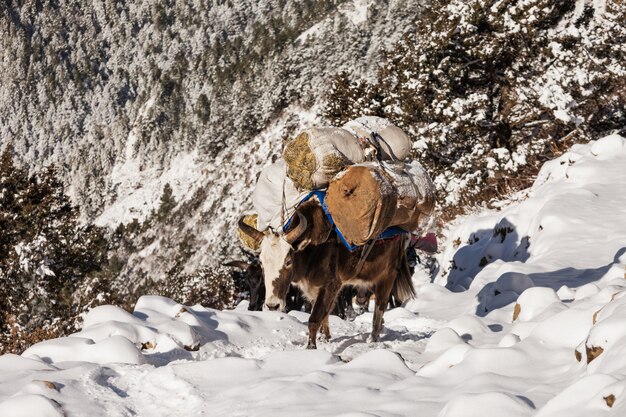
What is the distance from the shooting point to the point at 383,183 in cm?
655

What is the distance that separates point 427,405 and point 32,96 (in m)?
186

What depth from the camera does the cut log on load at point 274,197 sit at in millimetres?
6750

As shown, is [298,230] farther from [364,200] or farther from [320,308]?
[320,308]

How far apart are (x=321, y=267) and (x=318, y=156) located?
1.10 metres

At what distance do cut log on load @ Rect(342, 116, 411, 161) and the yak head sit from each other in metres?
0.94

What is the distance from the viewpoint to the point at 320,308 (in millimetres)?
6770

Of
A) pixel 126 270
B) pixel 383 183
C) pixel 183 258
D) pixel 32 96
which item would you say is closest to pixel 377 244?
pixel 383 183

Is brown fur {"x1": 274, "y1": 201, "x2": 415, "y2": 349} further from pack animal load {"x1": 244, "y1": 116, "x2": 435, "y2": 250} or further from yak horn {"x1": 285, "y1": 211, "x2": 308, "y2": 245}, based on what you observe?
pack animal load {"x1": 244, "y1": 116, "x2": 435, "y2": 250}

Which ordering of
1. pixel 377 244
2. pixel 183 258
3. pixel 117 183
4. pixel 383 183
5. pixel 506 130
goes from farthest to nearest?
pixel 117 183
pixel 183 258
pixel 506 130
pixel 377 244
pixel 383 183

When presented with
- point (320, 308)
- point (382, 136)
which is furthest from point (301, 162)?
point (320, 308)

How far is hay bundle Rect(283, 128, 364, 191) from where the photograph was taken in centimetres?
661

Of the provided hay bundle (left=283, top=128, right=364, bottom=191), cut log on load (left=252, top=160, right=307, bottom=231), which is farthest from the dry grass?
cut log on load (left=252, top=160, right=307, bottom=231)

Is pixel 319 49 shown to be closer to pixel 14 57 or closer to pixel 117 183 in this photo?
pixel 117 183

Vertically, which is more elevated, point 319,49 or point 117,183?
point 319,49
